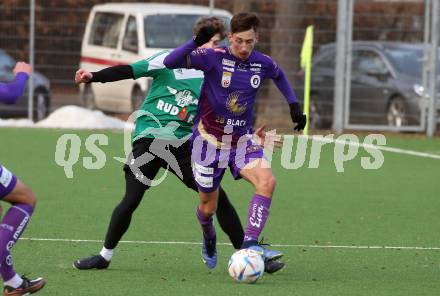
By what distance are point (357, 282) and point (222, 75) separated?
1.74m

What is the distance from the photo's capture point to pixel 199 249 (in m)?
10.1

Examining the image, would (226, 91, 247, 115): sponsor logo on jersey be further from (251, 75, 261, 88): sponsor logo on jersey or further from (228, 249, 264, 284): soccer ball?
(228, 249, 264, 284): soccer ball

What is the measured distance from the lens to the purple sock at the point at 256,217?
8.55 metres

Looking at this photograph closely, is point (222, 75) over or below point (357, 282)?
over

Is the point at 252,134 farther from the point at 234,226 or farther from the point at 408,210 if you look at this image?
the point at 408,210

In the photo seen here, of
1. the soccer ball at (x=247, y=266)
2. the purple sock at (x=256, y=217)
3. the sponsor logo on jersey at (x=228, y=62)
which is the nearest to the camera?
the soccer ball at (x=247, y=266)

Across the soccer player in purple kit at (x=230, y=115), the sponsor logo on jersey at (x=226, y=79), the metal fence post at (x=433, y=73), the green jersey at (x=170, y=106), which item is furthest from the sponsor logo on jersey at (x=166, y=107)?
the metal fence post at (x=433, y=73)

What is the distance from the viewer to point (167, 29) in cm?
2172

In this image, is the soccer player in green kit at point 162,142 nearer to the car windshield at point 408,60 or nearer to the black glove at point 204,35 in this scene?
the black glove at point 204,35

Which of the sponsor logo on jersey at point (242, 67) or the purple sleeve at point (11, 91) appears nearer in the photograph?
the purple sleeve at point (11, 91)

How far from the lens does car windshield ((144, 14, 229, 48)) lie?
21.6 meters

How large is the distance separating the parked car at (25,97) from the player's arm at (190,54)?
13.4m

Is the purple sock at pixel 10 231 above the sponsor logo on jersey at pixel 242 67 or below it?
below

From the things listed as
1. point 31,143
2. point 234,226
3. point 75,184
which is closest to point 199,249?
point 234,226
